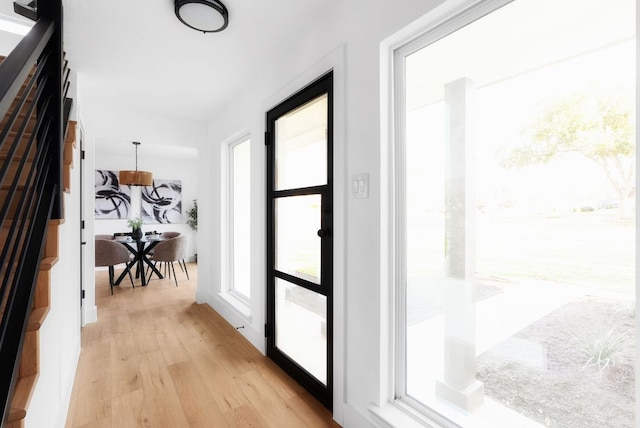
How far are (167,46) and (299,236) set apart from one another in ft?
5.57

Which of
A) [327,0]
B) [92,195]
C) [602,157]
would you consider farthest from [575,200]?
[92,195]

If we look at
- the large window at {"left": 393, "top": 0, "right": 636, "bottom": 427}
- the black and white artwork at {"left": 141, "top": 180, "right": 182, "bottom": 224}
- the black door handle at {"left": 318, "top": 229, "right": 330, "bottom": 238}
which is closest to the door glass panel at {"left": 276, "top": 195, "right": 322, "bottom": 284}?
the black door handle at {"left": 318, "top": 229, "right": 330, "bottom": 238}

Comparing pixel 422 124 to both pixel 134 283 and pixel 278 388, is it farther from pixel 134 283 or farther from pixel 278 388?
pixel 134 283

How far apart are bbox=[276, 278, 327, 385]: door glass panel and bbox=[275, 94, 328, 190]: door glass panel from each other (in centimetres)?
79

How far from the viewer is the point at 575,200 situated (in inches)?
41.2

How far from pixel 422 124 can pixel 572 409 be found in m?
1.24

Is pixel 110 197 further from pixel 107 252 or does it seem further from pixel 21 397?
pixel 21 397

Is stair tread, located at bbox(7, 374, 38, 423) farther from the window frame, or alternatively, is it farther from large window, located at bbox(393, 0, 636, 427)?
the window frame

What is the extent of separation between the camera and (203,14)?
1.84 metres

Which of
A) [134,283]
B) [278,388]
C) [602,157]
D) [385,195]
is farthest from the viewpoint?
[134,283]

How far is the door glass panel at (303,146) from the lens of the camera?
2045mm

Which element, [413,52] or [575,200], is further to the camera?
[413,52]

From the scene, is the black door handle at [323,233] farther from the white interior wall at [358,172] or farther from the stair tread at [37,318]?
the stair tread at [37,318]

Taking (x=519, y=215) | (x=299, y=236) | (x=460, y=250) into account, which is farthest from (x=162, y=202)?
(x=519, y=215)
